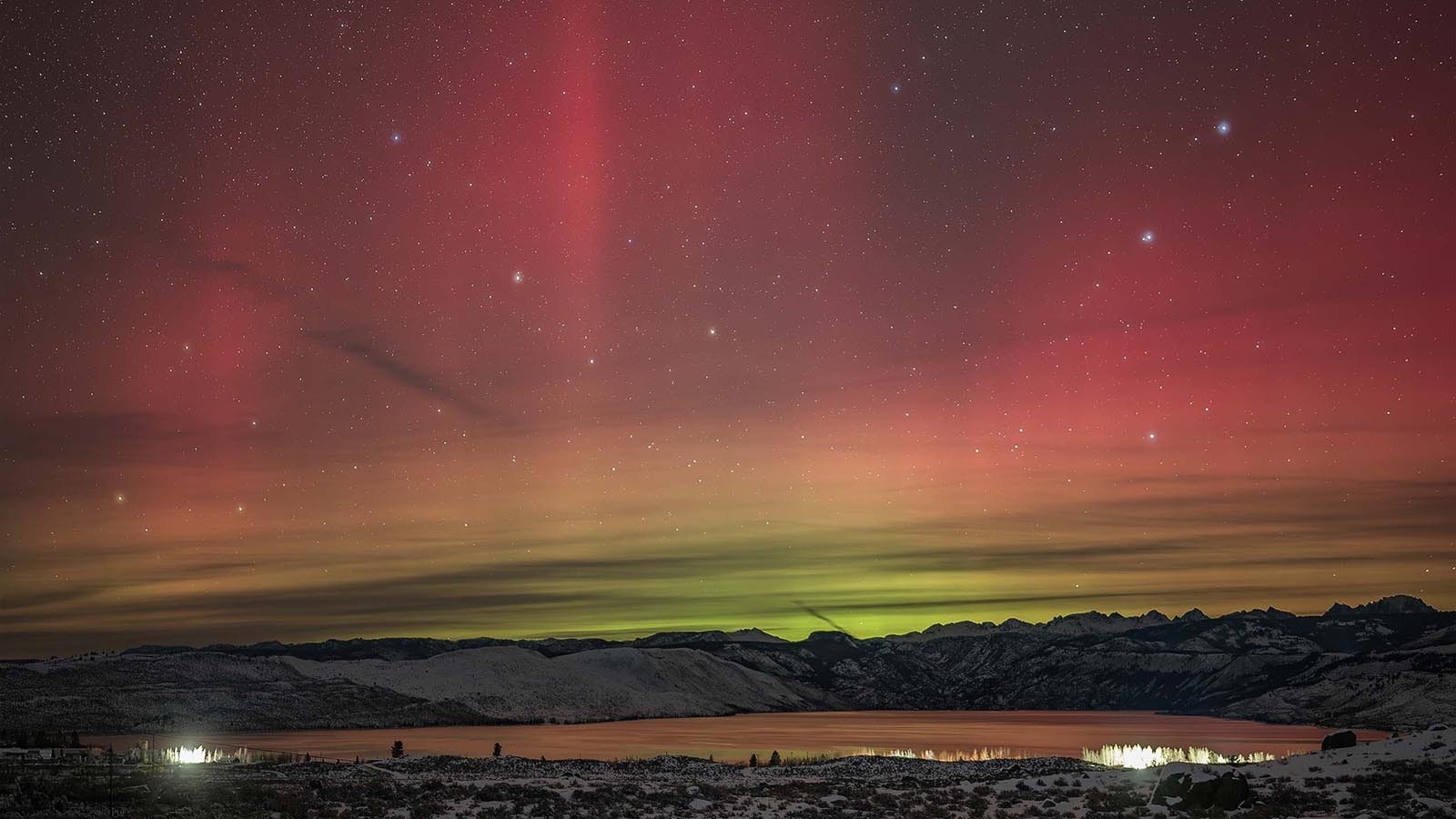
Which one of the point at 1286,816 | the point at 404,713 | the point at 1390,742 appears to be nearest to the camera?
the point at 1286,816

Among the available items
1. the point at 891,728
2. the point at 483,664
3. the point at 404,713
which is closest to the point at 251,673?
the point at 404,713

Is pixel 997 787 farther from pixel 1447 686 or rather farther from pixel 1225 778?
pixel 1447 686

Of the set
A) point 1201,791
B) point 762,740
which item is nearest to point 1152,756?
point 762,740

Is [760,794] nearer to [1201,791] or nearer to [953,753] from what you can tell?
[1201,791]

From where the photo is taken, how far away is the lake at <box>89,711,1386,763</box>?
95.2 m

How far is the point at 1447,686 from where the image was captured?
529ft

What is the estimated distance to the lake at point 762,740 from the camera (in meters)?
95.2

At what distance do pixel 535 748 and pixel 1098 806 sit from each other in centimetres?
6623

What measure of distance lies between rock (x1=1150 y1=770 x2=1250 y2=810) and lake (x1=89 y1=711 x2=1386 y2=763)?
49264mm

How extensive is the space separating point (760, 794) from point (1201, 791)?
1801 centimetres

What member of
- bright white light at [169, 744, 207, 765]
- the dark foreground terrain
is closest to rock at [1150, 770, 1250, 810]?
the dark foreground terrain

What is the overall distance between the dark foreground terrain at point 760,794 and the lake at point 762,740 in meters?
35.5

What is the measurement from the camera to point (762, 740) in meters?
120

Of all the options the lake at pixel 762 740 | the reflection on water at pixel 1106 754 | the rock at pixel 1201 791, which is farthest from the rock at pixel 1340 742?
the lake at pixel 762 740
